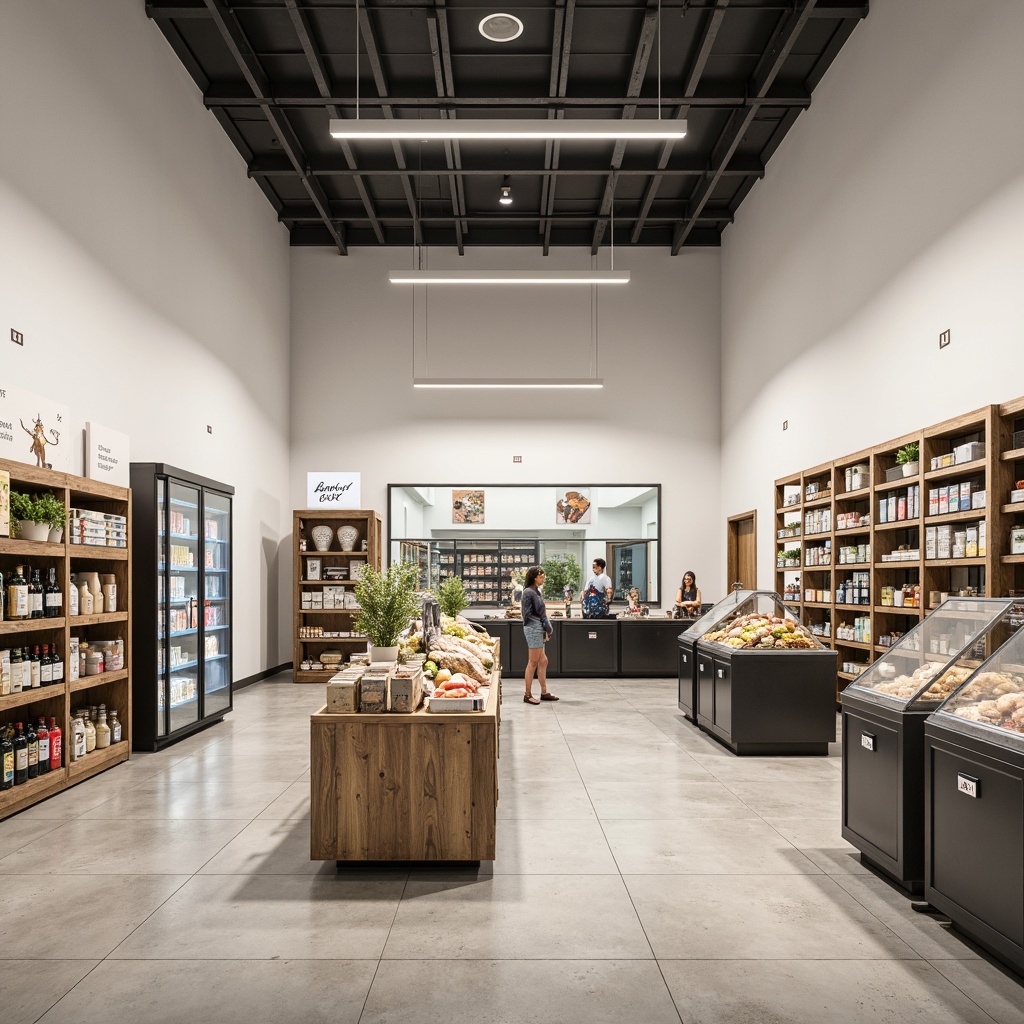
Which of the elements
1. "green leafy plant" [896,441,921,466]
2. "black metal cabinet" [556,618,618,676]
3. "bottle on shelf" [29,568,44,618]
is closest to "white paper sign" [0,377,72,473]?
"bottle on shelf" [29,568,44,618]

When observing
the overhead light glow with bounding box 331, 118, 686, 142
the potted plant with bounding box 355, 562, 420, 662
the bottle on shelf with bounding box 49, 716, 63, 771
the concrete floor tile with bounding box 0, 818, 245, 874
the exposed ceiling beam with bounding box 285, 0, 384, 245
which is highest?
the exposed ceiling beam with bounding box 285, 0, 384, 245

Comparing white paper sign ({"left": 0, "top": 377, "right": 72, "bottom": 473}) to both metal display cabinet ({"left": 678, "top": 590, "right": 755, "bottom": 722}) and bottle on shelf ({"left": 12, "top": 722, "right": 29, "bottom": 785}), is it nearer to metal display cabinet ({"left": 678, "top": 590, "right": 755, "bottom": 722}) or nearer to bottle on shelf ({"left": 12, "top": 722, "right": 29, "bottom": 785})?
bottle on shelf ({"left": 12, "top": 722, "right": 29, "bottom": 785})

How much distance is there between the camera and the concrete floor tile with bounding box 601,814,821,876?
430 centimetres

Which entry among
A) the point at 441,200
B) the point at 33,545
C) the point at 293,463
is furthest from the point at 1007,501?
the point at 293,463

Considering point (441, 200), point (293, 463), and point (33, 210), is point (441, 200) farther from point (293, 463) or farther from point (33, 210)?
point (33, 210)

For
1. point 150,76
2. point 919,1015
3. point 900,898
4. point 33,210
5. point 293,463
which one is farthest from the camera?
point 293,463

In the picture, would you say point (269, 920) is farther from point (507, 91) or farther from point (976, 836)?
point (507, 91)

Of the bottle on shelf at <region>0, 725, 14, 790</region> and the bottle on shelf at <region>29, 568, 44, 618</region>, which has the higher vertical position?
the bottle on shelf at <region>29, 568, 44, 618</region>

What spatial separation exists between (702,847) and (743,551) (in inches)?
348

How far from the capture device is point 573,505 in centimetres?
1393

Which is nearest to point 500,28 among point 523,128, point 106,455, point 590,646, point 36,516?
point 523,128

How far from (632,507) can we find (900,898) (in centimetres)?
1022

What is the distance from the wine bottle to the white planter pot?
24 cm

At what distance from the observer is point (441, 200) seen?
41.5ft
